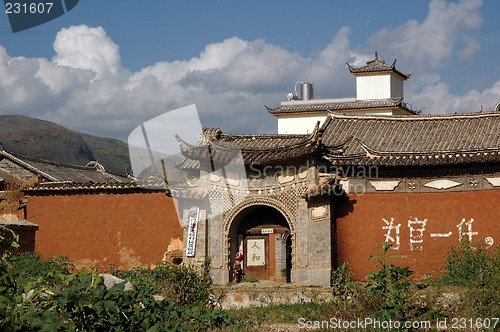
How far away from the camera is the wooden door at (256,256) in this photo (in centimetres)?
2219

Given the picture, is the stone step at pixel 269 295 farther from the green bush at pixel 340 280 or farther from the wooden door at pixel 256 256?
the wooden door at pixel 256 256

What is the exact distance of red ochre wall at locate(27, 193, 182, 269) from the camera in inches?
926

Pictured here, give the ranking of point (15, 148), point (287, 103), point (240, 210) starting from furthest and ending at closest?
point (15, 148), point (287, 103), point (240, 210)

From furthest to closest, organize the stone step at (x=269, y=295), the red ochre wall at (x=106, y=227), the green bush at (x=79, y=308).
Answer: the red ochre wall at (x=106, y=227) → the stone step at (x=269, y=295) → the green bush at (x=79, y=308)

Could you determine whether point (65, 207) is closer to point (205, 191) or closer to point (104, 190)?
point (104, 190)

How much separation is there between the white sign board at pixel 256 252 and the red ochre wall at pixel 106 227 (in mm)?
2118

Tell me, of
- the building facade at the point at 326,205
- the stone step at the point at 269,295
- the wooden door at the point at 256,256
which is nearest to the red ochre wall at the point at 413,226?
the building facade at the point at 326,205

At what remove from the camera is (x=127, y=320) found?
938cm

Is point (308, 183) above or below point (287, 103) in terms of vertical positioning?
below

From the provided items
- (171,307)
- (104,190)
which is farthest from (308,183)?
(171,307)

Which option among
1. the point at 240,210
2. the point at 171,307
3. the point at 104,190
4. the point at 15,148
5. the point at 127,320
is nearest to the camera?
the point at 127,320

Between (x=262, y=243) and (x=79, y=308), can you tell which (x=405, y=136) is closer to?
(x=262, y=243)

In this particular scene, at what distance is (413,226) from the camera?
2105cm

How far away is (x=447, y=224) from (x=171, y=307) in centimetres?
1154
